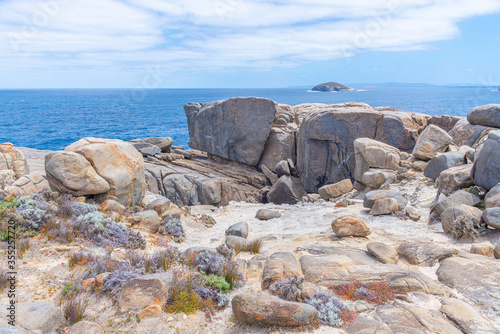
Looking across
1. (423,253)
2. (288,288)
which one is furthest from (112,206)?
(423,253)

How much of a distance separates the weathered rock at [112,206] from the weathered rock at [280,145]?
20555 mm

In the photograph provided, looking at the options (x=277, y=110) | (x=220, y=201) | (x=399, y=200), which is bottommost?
(x=220, y=201)

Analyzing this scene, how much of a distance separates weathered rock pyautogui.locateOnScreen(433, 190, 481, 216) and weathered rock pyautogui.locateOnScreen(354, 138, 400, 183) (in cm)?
810

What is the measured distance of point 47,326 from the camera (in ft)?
17.3

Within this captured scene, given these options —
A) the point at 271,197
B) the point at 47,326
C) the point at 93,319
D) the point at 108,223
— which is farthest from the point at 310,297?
the point at 271,197

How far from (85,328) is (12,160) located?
16491 millimetres

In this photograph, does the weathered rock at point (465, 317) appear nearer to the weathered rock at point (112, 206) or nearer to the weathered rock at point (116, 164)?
the weathered rock at point (112, 206)

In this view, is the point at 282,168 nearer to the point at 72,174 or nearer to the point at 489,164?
the point at 489,164

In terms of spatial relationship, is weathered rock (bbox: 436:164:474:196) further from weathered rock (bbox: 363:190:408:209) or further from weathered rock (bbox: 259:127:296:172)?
weathered rock (bbox: 259:127:296:172)

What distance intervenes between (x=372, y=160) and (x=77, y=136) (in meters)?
63.5

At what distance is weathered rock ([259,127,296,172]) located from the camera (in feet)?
101

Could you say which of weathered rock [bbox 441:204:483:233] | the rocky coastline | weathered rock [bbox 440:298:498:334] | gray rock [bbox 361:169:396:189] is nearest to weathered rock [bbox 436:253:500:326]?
the rocky coastline

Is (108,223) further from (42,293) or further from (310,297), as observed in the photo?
(310,297)

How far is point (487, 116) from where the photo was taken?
1941cm
